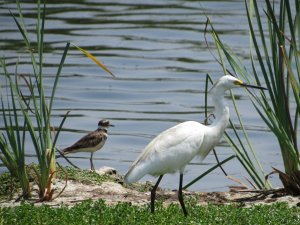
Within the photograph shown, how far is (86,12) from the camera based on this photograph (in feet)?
78.5

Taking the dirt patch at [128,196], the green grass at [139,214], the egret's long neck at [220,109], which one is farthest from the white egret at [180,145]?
the dirt patch at [128,196]

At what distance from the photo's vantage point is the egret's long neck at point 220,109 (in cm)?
869

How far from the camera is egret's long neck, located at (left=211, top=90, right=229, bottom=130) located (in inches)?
342

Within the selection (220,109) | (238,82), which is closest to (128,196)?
(220,109)

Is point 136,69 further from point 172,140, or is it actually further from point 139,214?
point 139,214

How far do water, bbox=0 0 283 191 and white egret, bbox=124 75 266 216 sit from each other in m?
4.03

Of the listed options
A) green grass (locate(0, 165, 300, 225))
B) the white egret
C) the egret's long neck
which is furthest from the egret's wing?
green grass (locate(0, 165, 300, 225))

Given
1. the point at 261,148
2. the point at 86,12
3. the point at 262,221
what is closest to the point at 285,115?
the point at 262,221

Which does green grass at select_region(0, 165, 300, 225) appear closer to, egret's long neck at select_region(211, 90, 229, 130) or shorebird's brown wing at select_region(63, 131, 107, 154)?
egret's long neck at select_region(211, 90, 229, 130)

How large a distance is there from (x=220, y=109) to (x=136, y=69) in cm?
1092

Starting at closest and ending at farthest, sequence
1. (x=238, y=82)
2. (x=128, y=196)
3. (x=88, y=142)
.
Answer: (x=238, y=82), (x=128, y=196), (x=88, y=142)

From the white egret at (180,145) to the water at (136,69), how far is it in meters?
4.03

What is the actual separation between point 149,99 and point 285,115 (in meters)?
8.88

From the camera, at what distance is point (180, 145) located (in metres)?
8.51
